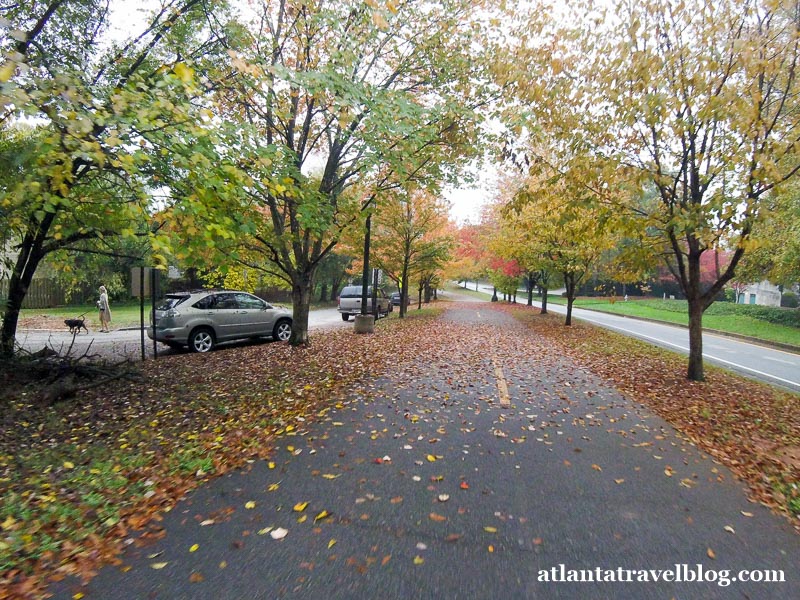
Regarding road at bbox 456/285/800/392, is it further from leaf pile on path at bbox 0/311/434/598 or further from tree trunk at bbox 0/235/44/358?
tree trunk at bbox 0/235/44/358

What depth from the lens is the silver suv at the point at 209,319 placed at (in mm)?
11258

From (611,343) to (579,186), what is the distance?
7733mm

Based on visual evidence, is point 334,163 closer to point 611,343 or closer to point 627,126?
point 627,126

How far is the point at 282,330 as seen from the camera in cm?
1401

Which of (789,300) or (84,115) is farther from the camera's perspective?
(789,300)

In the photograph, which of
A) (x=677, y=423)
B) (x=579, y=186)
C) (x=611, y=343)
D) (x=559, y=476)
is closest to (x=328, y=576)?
(x=559, y=476)

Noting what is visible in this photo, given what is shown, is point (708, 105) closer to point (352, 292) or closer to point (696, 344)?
point (696, 344)

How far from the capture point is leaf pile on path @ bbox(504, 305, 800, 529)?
4020mm

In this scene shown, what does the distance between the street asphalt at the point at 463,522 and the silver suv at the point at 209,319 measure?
7862 mm

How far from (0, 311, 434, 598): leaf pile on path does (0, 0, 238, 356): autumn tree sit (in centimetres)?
224

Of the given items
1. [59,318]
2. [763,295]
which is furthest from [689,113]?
[763,295]

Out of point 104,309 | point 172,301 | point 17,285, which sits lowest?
point 104,309

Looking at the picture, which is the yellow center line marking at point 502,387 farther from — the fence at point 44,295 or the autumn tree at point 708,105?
the fence at point 44,295

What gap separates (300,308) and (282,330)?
9.44 ft
